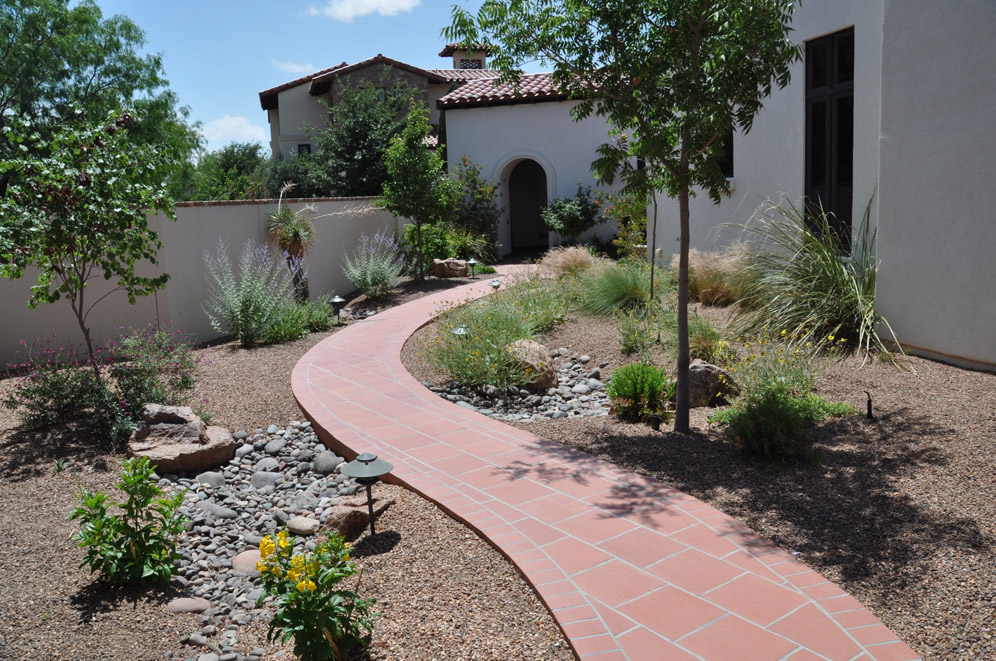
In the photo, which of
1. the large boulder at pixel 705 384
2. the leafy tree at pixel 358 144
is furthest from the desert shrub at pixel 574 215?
the large boulder at pixel 705 384

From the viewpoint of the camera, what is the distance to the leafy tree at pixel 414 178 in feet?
49.1

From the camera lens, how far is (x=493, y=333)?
8.38m

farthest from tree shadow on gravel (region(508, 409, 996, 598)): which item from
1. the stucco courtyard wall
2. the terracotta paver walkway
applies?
the stucco courtyard wall

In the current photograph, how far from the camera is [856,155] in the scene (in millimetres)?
8875

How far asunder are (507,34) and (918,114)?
4.24 meters

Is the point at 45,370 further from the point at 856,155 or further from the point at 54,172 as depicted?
the point at 856,155

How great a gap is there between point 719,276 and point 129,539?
781 cm

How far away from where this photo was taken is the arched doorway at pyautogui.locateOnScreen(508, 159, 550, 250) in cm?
2291

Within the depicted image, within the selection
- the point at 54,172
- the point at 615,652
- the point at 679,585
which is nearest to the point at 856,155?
the point at 679,585

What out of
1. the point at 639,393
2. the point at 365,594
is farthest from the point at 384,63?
the point at 365,594

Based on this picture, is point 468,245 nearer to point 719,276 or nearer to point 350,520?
point 719,276

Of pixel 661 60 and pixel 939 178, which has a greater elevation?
pixel 661 60

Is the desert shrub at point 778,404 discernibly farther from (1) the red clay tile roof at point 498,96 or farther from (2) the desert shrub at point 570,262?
(1) the red clay tile roof at point 498,96

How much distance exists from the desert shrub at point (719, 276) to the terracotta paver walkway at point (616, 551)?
416 cm
